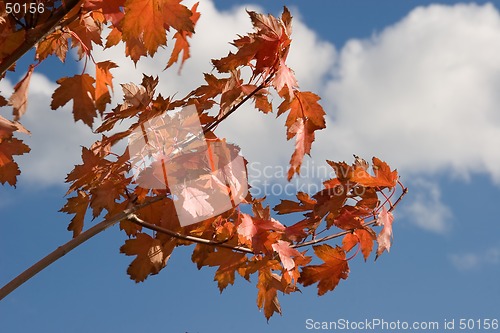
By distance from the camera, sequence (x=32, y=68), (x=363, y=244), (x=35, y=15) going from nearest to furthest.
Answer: (x=35, y=15)
(x=32, y=68)
(x=363, y=244)

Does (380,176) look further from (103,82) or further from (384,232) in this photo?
(103,82)

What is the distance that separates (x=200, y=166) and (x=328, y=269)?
32.0 inches

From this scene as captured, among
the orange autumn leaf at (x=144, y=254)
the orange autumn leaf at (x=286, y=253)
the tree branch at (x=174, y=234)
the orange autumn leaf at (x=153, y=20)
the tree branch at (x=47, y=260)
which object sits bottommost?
the tree branch at (x=47, y=260)

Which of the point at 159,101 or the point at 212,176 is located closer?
the point at 159,101

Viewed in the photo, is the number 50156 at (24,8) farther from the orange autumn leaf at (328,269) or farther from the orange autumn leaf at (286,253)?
the orange autumn leaf at (328,269)

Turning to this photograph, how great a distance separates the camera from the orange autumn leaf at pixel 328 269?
275cm

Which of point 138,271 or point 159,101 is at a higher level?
point 159,101

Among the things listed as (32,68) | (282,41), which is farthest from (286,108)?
(32,68)

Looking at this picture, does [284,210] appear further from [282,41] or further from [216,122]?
[282,41]

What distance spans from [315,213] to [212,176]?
0.42 m

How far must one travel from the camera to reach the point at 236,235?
2609mm

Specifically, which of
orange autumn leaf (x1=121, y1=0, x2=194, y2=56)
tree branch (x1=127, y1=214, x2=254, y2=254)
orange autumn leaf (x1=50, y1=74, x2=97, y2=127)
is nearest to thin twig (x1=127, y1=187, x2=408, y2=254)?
tree branch (x1=127, y1=214, x2=254, y2=254)

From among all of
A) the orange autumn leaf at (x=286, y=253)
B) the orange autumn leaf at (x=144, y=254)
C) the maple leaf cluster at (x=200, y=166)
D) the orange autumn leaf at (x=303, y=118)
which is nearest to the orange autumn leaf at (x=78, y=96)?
the maple leaf cluster at (x=200, y=166)

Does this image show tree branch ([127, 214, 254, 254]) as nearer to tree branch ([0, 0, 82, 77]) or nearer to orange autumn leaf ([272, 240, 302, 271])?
orange autumn leaf ([272, 240, 302, 271])
